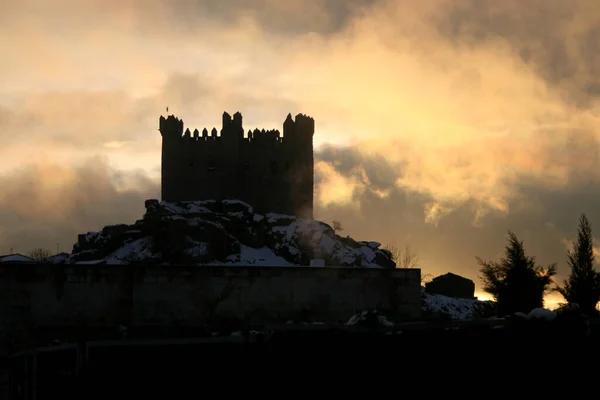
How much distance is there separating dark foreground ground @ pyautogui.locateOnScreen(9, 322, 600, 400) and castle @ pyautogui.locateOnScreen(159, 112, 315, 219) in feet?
245

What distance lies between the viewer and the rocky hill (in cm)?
7556

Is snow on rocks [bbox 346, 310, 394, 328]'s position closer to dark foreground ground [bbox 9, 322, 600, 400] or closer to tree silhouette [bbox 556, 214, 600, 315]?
dark foreground ground [bbox 9, 322, 600, 400]

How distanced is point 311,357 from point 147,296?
40.2 ft

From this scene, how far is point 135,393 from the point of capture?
16.0 meters

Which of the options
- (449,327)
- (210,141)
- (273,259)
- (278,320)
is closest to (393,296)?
(278,320)

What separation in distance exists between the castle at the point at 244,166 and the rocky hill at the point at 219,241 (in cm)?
570

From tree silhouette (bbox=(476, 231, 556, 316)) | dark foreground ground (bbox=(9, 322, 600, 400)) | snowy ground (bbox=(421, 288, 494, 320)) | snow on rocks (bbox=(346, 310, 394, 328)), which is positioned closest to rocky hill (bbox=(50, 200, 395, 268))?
snowy ground (bbox=(421, 288, 494, 320))

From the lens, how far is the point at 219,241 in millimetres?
77312

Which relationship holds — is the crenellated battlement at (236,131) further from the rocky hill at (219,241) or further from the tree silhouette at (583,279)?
the tree silhouette at (583,279)

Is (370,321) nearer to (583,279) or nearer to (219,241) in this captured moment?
(583,279)

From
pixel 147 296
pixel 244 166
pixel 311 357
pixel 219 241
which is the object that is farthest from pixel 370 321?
pixel 244 166

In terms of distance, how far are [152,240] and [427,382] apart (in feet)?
210

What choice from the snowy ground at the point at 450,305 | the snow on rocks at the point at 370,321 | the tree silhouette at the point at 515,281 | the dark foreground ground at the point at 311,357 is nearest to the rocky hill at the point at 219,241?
the snowy ground at the point at 450,305

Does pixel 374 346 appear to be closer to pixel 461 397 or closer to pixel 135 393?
pixel 461 397
